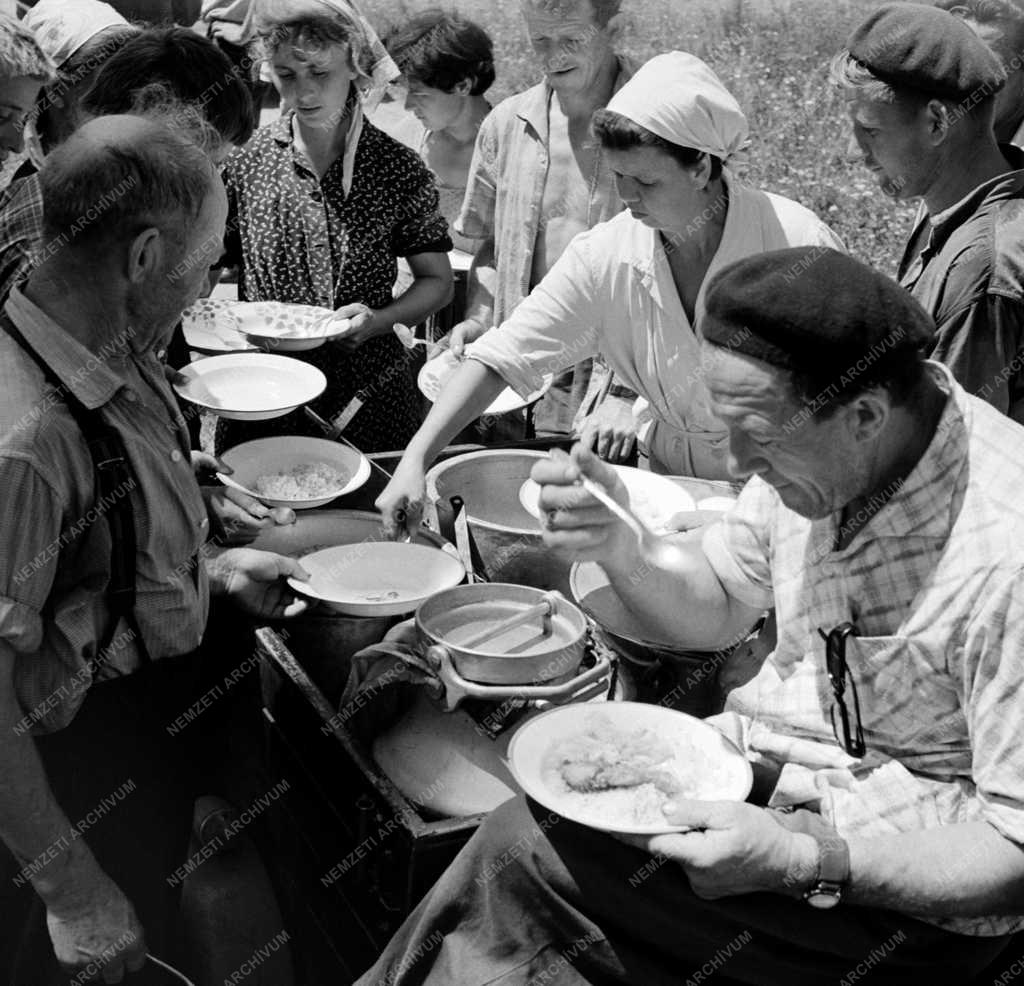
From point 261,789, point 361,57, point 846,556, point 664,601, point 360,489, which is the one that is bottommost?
point 261,789

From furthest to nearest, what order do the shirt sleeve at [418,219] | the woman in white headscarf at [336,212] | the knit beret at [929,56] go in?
the shirt sleeve at [418,219]
the woman in white headscarf at [336,212]
the knit beret at [929,56]

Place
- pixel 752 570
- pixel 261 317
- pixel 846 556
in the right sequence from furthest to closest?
pixel 261 317 → pixel 752 570 → pixel 846 556

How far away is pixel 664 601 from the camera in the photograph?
7.73 ft

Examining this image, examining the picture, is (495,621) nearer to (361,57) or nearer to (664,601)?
(664,601)

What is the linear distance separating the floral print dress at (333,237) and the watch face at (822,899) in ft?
8.02


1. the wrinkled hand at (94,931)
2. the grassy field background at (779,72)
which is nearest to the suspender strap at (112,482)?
the wrinkled hand at (94,931)

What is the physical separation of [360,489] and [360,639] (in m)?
0.73

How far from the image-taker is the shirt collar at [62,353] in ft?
6.38

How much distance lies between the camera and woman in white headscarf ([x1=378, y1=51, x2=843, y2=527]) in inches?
120

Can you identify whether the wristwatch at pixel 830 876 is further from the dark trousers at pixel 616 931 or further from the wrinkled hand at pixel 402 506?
the wrinkled hand at pixel 402 506

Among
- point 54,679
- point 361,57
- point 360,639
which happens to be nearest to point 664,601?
point 360,639

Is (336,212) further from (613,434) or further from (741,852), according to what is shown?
(741,852)

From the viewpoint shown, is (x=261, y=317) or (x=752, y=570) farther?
(x=261, y=317)

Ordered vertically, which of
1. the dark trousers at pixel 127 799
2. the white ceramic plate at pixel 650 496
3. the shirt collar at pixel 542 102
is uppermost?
the shirt collar at pixel 542 102
